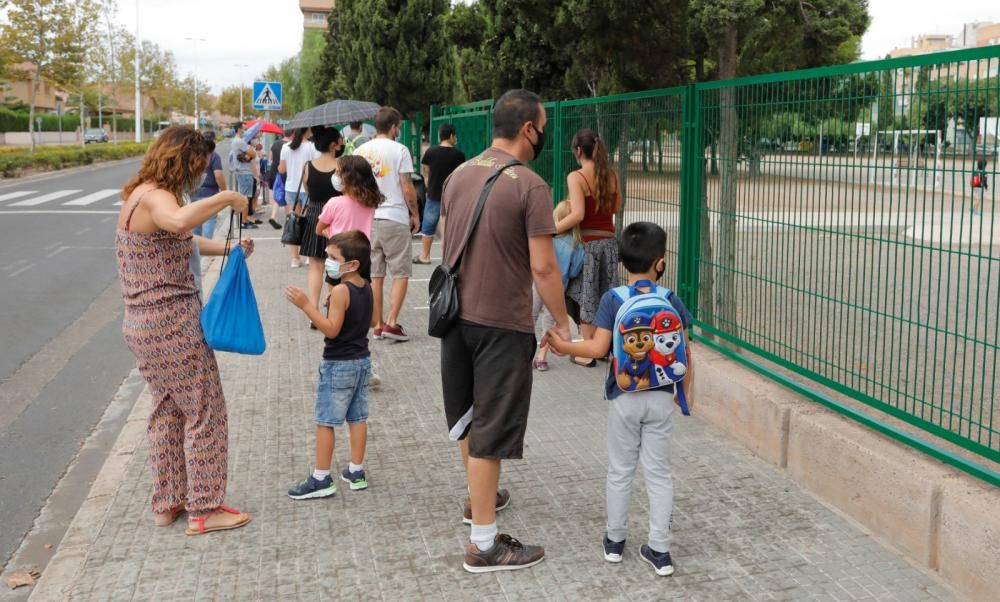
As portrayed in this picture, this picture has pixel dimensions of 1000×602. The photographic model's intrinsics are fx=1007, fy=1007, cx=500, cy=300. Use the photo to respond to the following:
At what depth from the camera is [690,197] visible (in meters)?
6.57

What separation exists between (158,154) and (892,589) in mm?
3476

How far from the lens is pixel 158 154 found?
431 centimetres

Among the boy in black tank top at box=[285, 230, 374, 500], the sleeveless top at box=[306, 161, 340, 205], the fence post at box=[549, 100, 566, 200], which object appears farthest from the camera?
the fence post at box=[549, 100, 566, 200]

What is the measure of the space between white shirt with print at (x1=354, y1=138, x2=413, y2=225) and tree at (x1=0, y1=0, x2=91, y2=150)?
33.1 metres

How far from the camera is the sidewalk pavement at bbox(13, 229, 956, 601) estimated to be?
394cm

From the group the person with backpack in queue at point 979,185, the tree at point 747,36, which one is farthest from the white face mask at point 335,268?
the person with backpack in queue at point 979,185

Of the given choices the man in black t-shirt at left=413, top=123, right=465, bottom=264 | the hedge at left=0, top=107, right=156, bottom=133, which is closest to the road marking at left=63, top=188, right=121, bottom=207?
the man in black t-shirt at left=413, top=123, right=465, bottom=264

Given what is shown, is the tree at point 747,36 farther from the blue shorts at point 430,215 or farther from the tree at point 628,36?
the blue shorts at point 430,215

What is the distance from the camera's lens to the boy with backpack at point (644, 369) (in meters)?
3.91

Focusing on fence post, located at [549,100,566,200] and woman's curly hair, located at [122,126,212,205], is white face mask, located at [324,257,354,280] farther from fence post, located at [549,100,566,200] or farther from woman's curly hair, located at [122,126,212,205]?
fence post, located at [549,100,566,200]

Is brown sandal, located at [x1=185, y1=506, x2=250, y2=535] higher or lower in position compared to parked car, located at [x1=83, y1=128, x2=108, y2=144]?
lower

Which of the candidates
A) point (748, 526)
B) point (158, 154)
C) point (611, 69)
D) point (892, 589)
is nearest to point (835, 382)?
point (748, 526)

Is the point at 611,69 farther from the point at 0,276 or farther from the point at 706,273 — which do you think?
the point at 706,273

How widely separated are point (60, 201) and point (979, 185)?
→ 76.3ft
